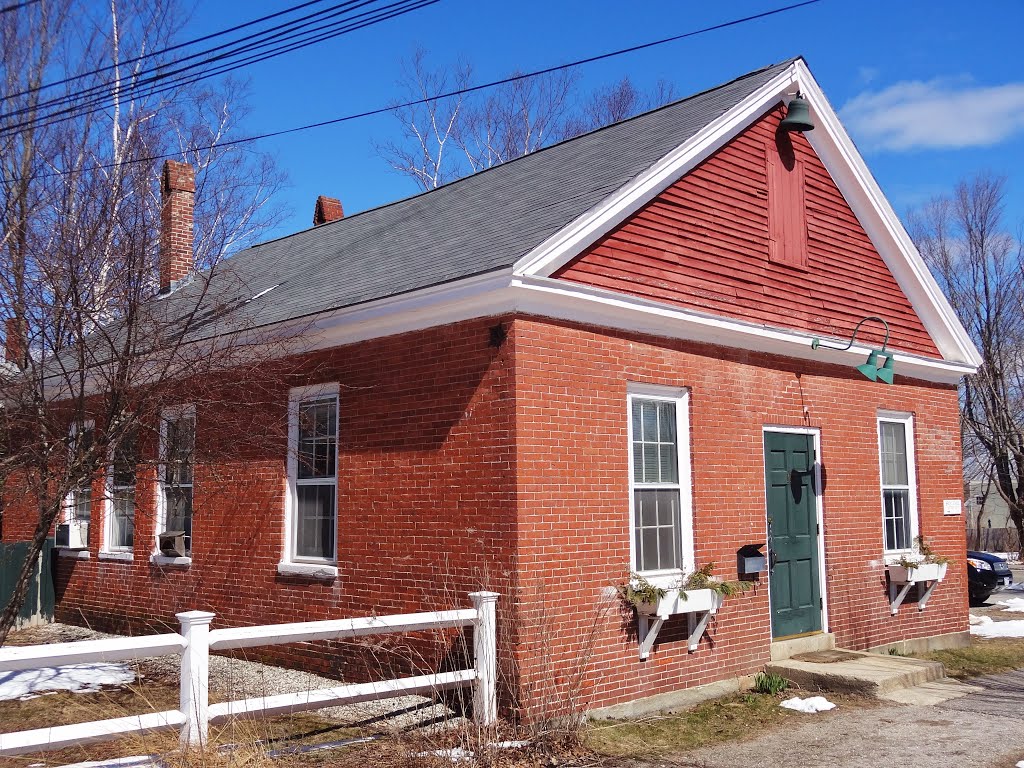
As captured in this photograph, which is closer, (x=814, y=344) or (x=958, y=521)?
(x=814, y=344)

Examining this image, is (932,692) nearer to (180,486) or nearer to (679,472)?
(679,472)

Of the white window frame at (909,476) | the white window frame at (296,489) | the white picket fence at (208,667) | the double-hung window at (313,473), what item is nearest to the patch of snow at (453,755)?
the white picket fence at (208,667)

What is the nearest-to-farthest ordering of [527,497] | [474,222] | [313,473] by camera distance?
[527,497] < [313,473] < [474,222]

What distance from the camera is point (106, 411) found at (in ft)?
26.2

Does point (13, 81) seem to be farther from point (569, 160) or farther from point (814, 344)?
point (814, 344)

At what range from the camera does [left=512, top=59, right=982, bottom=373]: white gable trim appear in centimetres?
864

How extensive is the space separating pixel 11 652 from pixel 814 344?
8431 mm

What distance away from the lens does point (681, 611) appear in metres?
8.79

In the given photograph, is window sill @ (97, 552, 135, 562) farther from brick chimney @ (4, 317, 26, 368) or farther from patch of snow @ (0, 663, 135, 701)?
brick chimney @ (4, 317, 26, 368)

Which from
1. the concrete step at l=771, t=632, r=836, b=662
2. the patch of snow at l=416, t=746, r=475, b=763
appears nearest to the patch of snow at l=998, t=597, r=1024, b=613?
the concrete step at l=771, t=632, r=836, b=662

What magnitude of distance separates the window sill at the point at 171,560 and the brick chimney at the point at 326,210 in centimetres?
907

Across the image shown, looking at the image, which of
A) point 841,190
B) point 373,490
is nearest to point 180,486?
point 373,490

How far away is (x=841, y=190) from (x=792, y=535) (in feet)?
15.0

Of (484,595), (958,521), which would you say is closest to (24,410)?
(484,595)
